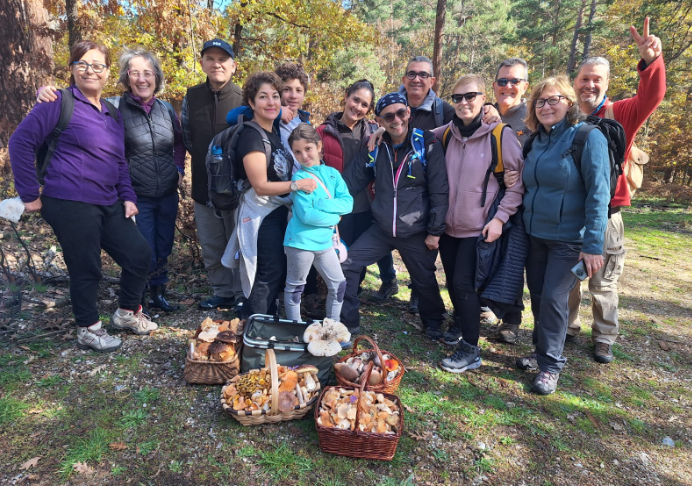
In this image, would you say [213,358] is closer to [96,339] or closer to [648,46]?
[96,339]

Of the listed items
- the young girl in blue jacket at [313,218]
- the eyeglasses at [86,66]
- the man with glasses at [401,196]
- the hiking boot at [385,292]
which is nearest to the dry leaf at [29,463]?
the young girl in blue jacket at [313,218]

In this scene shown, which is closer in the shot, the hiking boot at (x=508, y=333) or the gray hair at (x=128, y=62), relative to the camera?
the gray hair at (x=128, y=62)

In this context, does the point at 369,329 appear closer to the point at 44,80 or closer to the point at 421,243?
the point at 421,243

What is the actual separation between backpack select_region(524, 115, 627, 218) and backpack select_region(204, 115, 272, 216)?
247 centimetres

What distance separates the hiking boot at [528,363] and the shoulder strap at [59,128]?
4.50m

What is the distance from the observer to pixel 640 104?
11.2 ft

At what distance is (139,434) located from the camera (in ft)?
9.00

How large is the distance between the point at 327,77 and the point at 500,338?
18917mm

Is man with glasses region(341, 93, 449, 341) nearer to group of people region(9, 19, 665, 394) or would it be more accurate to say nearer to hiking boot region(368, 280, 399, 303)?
group of people region(9, 19, 665, 394)

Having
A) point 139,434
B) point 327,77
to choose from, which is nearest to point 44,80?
point 139,434

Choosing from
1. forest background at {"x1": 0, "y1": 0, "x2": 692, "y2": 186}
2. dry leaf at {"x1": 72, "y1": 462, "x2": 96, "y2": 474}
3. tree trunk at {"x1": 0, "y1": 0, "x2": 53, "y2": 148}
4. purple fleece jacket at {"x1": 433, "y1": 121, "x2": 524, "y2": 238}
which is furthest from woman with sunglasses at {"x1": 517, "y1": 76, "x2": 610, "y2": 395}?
tree trunk at {"x1": 0, "y1": 0, "x2": 53, "y2": 148}

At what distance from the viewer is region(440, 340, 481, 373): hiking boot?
3.68 m

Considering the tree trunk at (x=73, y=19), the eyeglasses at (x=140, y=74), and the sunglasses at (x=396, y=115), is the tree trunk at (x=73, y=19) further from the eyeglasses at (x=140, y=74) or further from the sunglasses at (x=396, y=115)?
the sunglasses at (x=396, y=115)

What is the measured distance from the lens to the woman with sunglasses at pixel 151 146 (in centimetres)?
368
